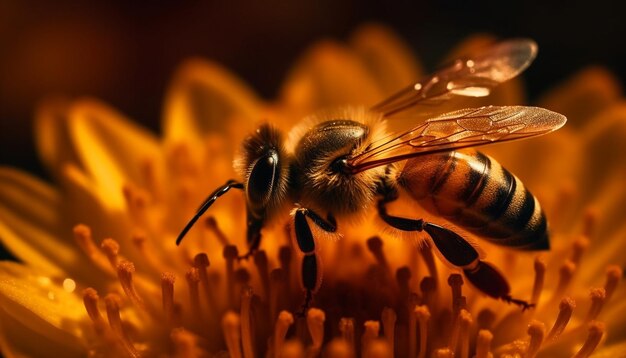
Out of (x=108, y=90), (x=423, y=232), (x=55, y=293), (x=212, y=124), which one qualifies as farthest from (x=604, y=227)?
(x=108, y=90)

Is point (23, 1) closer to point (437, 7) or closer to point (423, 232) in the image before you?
point (437, 7)

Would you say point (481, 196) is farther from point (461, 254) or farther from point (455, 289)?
point (455, 289)

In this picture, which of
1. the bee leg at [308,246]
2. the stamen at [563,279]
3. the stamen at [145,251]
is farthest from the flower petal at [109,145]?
the stamen at [563,279]

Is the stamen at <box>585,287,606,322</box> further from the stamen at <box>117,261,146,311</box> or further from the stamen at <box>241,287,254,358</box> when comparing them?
the stamen at <box>117,261,146,311</box>

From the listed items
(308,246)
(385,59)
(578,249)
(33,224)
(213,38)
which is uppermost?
(213,38)

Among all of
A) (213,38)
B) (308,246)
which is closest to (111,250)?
(308,246)

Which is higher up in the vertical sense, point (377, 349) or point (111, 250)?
point (111, 250)
